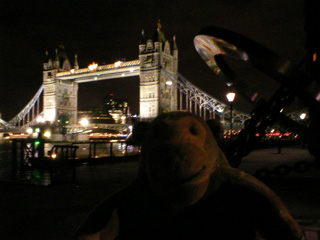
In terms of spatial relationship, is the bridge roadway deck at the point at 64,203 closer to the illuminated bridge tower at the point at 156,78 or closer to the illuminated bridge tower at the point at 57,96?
the illuminated bridge tower at the point at 156,78

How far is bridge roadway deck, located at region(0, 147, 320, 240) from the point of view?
3.69m

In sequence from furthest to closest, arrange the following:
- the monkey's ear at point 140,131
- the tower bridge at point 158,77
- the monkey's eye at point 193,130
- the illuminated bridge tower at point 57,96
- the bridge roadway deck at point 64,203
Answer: the illuminated bridge tower at point 57,96
the tower bridge at point 158,77
the bridge roadway deck at point 64,203
the monkey's ear at point 140,131
the monkey's eye at point 193,130

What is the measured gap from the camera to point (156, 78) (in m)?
55.6

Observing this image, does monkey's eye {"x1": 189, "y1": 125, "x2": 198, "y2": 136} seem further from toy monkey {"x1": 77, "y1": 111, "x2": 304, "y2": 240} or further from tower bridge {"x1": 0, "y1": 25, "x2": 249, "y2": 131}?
tower bridge {"x1": 0, "y1": 25, "x2": 249, "y2": 131}

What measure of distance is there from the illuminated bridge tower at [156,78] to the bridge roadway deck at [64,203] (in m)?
46.7

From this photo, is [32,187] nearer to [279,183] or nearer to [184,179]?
[279,183]

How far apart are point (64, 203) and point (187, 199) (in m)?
3.96

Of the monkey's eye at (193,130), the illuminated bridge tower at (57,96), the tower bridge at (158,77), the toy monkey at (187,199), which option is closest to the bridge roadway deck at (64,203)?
the toy monkey at (187,199)

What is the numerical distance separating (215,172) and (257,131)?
310cm

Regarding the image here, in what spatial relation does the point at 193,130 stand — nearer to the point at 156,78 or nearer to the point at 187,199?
the point at 187,199

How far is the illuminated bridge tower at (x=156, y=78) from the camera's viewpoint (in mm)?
55031

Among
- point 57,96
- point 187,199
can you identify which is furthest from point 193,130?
point 57,96

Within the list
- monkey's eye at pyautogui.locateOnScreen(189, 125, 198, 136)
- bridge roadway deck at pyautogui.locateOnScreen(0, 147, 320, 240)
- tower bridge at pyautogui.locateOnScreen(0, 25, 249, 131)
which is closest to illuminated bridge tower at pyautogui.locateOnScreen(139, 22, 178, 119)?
tower bridge at pyautogui.locateOnScreen(0, 25, 249, 131)

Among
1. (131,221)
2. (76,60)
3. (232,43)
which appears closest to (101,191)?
(232,43)
